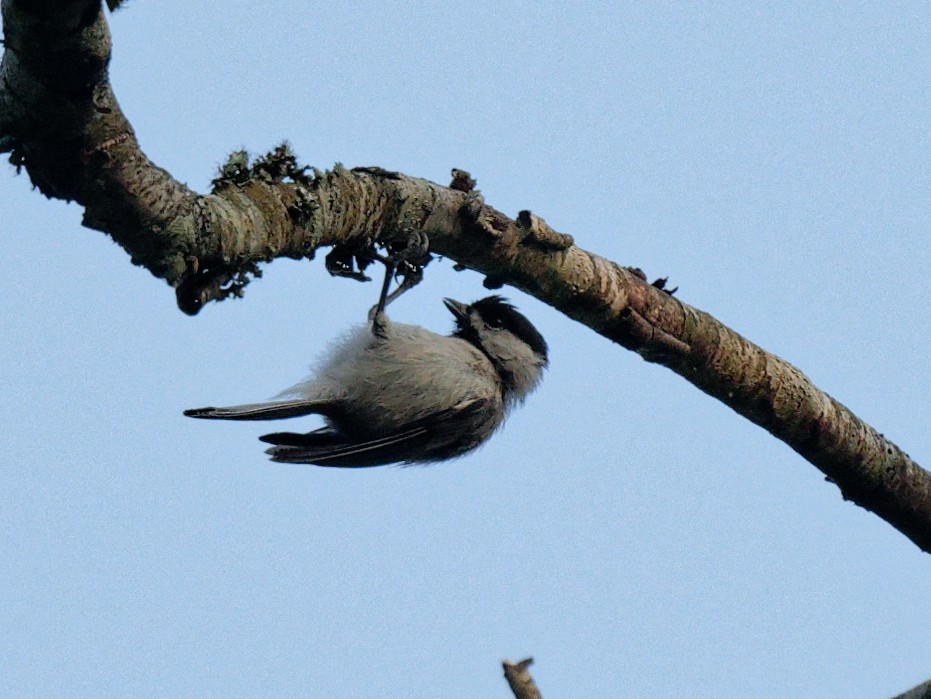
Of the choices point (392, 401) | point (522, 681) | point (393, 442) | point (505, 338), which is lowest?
point (522, 681)

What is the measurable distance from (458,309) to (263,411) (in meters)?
1.35

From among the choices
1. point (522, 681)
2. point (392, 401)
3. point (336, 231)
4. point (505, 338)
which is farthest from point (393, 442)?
point (522, 681)

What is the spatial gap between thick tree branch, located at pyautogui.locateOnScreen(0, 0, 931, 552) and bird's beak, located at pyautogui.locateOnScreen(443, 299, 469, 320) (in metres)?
1.37

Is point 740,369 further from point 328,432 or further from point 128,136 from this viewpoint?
point 128,136

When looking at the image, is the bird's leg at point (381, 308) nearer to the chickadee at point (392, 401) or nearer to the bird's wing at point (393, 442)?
the chickadee at point (392, 401)

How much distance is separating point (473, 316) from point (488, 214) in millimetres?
1610

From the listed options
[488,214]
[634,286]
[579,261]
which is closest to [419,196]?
[488,214]

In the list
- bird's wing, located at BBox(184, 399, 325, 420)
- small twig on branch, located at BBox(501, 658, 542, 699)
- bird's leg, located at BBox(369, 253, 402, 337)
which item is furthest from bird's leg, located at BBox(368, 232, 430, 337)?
small twig on branch, located at BBox(501, 658, 542, 699)

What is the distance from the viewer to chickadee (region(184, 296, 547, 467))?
202 inches

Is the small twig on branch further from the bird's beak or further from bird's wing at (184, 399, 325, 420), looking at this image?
the bird's beak

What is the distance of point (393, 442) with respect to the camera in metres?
5.12

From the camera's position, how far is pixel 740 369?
4.59 meters

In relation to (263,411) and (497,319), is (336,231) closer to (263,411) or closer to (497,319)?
(263,411)

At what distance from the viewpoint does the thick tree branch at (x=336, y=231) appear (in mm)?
2486
